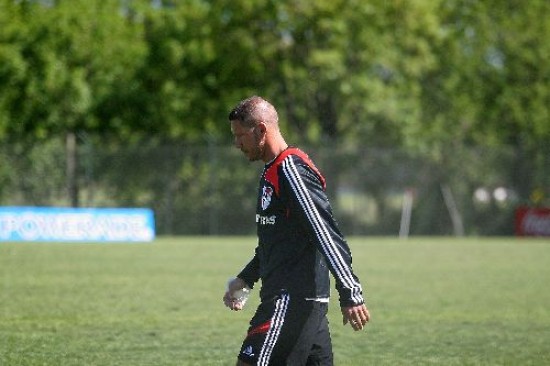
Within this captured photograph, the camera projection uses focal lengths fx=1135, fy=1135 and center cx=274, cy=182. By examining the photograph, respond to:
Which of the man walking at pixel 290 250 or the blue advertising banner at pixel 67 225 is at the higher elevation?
the blue advertising banner at pixel 67 225

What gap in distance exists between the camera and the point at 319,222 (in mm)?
5910

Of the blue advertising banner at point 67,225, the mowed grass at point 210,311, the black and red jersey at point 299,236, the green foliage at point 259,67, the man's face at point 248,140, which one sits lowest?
the mowed grass at point 210,311

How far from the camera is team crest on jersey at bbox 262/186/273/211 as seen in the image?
239 inches

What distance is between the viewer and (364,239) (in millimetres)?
38094

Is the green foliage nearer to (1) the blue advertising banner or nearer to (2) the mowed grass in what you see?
(1) the blue advertising banner

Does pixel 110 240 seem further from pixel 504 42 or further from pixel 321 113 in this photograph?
pixel 504 42

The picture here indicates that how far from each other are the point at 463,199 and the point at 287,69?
9.45m

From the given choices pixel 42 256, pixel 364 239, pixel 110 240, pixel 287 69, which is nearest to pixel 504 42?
pixel 287 69

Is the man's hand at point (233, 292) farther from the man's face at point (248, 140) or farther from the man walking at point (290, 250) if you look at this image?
the man's face at point (248, 140)

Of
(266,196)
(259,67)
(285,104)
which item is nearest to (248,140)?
(266,196)

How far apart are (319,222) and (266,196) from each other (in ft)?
1.20

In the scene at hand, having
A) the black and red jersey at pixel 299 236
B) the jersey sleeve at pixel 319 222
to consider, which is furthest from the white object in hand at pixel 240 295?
the jersey sleeve at pixel 319 222

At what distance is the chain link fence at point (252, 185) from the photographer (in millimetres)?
36500

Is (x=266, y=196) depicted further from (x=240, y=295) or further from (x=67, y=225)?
(x=67, y=225)
